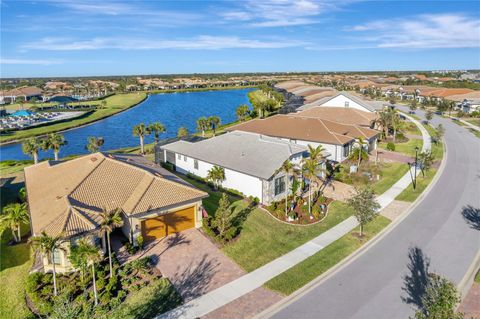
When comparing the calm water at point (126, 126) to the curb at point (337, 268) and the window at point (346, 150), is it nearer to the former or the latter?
the window at point (346, 150)

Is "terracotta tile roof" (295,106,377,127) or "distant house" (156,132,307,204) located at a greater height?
"terracotta tile roof" (295,106,377,127)

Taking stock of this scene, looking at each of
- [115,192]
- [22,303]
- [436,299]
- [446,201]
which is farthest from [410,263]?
[22,303]

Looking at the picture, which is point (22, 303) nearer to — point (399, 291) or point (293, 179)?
point (399, 291)

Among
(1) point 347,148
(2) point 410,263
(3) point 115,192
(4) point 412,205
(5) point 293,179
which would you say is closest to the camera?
(2) point 410,263

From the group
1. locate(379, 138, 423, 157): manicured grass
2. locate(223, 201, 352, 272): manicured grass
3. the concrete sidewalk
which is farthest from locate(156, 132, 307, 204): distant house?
locate(379, 138, 423, 157): manicured grass

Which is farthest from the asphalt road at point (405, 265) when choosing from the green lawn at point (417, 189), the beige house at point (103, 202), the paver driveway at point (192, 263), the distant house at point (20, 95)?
the distant house at point (20, 95)

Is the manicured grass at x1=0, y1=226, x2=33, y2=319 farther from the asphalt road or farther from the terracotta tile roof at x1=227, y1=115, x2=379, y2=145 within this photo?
the terracotta tile roof at x1=227, y1=115, x2=379, y2=145
